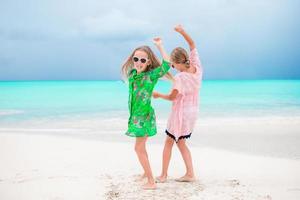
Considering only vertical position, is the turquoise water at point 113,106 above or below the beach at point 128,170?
above

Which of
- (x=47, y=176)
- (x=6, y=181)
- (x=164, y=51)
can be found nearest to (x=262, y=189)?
(x=164, y=51)

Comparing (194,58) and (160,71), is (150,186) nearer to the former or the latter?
(160,71)

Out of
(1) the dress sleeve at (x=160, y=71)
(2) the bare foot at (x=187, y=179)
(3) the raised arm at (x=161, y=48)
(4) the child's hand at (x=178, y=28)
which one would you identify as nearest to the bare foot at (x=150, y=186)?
(2) the bare foot at (x=187, y=179)

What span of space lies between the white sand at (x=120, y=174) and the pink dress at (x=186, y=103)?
0.63 metres

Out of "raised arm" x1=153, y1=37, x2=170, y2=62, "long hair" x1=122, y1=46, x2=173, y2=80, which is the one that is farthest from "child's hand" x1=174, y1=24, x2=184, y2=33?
"long hair" x1=122, y1=46, x2=173, y2=80

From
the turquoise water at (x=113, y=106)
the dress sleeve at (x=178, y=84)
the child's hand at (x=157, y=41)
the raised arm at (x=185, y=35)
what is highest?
the turquoise water at (x=113, y=106)

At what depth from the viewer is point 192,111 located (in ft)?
15.6

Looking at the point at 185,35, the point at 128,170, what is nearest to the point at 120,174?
the point at 128,170

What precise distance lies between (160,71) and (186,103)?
0.62m

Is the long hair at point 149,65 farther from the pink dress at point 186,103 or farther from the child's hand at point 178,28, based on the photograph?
the child's hand at point 178,28

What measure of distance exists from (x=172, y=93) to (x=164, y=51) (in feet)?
1.63

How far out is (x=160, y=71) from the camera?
434 cm

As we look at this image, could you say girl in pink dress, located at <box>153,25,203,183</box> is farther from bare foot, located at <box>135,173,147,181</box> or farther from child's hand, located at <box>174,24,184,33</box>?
bare foot, located at <box>135,173,147,181</box>

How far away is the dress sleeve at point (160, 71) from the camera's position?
4.28m
